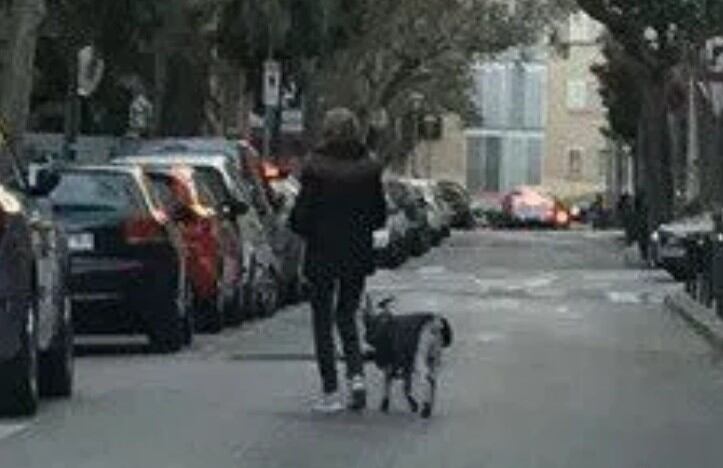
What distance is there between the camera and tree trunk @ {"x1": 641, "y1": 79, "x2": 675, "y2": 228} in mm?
53969

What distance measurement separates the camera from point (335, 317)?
15.9m

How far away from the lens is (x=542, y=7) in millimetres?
78562

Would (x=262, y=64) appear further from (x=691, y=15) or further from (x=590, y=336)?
(x=590, y=336)

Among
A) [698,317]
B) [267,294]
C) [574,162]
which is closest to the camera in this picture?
[698,317]

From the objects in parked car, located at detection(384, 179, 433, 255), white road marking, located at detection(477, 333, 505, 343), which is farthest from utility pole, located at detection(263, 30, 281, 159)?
white road marking, located at detection(477, 333, 505, 343)

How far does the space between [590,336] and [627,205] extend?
37438mm

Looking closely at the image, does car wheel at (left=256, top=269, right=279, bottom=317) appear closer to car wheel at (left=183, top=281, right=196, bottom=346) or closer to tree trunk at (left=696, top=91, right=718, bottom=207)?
car wheel at (left=183, top=281, right=196, bottom=346)

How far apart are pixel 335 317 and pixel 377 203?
0.76 metres

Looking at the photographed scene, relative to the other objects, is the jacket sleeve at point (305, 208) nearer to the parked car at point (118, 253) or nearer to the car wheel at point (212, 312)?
the parked car at point (118, 253)

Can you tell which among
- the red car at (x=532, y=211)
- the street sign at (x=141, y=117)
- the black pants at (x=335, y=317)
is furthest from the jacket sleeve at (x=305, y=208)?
the red car at (x=532, y=211)

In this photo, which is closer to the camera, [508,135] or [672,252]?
[672,252]

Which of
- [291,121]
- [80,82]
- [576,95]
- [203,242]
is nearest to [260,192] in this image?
[80,82]

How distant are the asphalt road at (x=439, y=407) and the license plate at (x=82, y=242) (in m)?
0.92

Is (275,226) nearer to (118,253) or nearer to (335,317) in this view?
(118,253)
